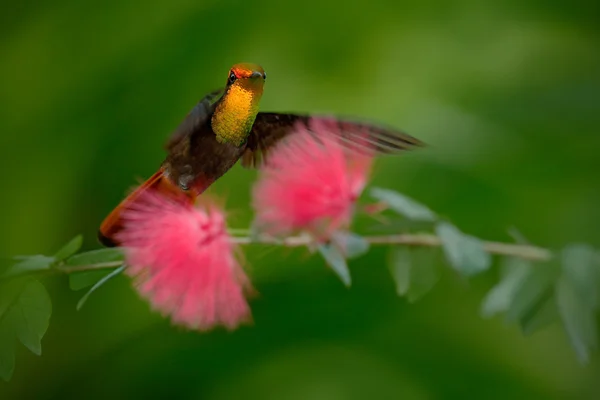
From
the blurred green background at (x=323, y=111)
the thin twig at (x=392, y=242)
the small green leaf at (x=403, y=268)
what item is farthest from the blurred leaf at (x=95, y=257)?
the blurred green background at (x=323, y=111)

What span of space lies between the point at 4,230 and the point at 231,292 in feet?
0.95

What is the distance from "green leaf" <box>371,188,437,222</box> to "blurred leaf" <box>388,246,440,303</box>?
0.07ft

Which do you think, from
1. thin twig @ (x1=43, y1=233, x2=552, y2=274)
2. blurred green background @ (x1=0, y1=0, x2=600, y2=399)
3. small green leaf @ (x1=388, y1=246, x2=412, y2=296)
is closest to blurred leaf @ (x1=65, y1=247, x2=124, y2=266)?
thin twig @ (x1=43, y1=233, x2=552, y2=274)

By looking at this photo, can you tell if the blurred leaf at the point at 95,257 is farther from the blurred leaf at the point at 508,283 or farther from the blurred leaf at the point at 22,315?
the blurred leaf at the point at 508,283

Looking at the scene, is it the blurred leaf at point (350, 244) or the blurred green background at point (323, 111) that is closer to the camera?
the blurred leaf at point (350, 244)

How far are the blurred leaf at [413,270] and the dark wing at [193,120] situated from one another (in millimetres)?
105

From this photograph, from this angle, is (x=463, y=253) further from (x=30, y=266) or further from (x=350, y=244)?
(x=30, y=266)

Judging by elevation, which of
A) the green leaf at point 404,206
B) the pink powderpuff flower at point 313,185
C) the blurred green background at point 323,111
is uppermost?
the pink powderpuff flower at point 313,185

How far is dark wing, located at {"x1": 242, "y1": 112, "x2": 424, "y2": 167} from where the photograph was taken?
0.24 metres

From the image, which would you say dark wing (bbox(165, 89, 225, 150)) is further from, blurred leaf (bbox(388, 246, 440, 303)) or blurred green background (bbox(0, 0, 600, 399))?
blurred green background (bbox(0, 0, 600, 399))

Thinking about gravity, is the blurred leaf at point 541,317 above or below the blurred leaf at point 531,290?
below

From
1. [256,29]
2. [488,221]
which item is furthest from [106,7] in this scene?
[488,221]

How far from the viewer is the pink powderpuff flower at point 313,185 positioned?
0.24 metres

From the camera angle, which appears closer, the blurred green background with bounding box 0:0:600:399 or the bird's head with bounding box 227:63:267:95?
the bird's head with bounding box 227:63:267:95
